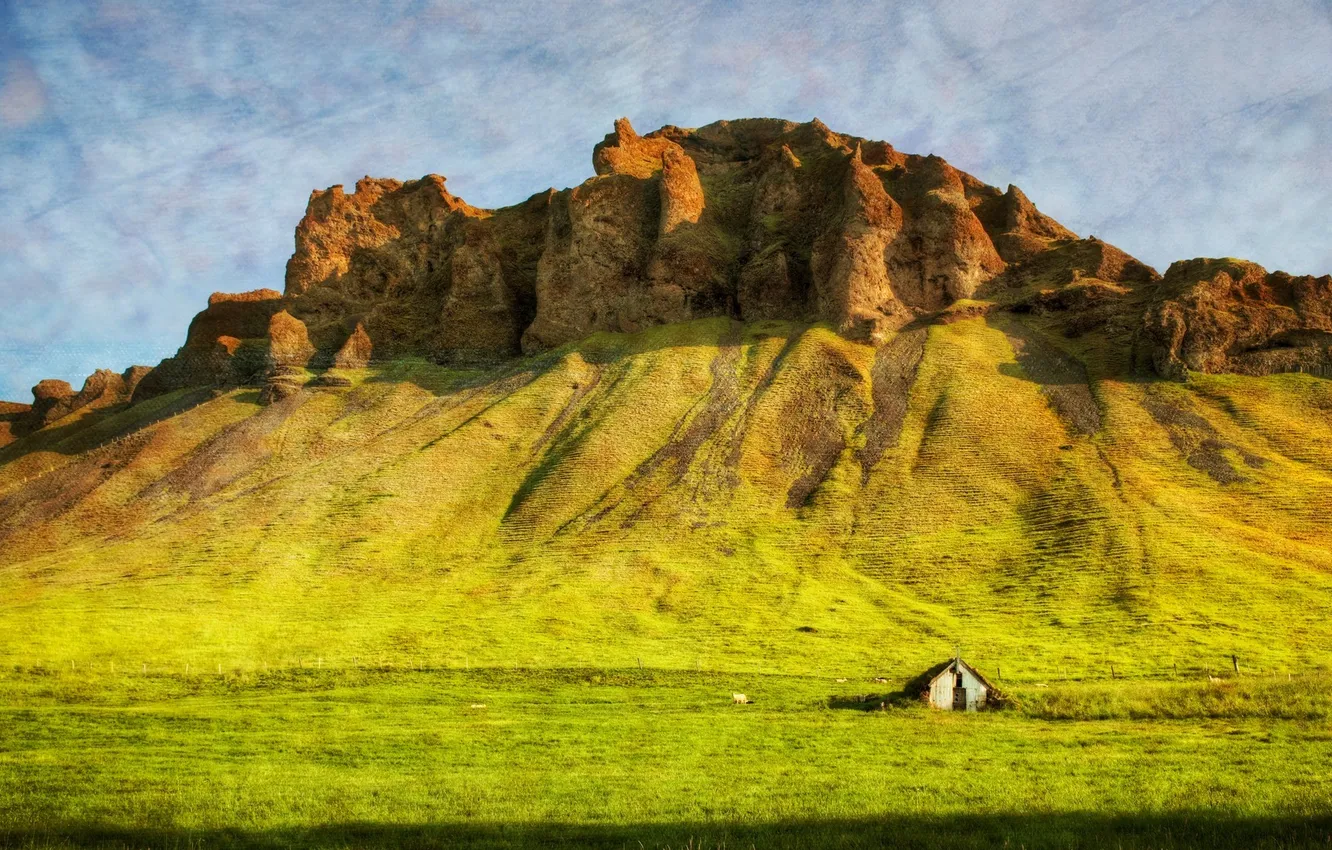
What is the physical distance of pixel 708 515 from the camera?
90.5 m

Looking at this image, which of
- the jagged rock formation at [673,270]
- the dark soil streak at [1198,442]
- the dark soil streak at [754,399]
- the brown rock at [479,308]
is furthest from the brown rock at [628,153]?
the dark soil streak at [1198,442]

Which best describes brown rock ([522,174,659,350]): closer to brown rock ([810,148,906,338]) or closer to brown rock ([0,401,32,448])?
brown rock ([810,148,906,338])

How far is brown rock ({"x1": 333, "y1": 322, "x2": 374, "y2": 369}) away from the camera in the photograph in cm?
13625

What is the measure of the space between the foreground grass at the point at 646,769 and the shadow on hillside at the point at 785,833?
0.29ft

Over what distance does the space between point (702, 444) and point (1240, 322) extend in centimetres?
6364

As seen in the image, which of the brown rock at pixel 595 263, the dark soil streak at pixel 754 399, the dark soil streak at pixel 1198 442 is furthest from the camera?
the brown rock at pixel 595 263

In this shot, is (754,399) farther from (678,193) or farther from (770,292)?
(678,193)

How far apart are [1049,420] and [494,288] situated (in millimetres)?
82471

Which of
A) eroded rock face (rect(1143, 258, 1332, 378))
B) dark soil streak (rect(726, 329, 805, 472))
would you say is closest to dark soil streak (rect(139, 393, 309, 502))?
dark soil streak (rect(726, 329, 805, 472))

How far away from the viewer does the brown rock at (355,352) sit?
13625cm

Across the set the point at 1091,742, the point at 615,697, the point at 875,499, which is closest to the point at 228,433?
the point at 875,499

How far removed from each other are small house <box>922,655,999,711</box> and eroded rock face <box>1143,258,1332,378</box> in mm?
79395

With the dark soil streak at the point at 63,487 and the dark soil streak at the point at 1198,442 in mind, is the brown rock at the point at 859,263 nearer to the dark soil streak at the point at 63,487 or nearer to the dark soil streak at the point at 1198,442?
the dark soil streak at the point at 1198,442

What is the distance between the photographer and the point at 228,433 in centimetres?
11531
